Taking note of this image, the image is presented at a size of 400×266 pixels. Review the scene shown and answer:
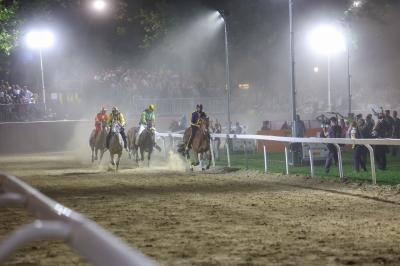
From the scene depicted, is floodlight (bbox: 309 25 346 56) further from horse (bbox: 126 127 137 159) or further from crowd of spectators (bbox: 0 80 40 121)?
horse (bbox: 126 127 137 159)

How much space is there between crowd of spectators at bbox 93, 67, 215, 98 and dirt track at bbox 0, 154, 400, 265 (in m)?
26.0

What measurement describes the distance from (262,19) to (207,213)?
41.0m

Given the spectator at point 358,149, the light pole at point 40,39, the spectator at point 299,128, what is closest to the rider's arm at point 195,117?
the spectator at point 299,128

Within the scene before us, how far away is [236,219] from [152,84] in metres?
35.8

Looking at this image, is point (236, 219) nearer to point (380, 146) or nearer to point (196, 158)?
point (380, 146)

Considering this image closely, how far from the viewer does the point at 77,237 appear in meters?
3.26

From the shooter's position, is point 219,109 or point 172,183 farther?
point 219,109

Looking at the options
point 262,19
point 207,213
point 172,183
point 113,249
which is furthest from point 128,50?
point 113,249

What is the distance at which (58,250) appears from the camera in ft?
27.2

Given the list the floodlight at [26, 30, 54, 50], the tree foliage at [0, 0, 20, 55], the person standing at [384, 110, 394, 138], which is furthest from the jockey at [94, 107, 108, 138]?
the floodlight at [26, 30, 54, 50]

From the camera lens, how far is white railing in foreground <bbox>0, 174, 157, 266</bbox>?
2742 millimetres

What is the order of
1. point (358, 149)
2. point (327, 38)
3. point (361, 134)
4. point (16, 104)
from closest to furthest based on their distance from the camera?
point (358, 149)
point (361, 134)
point (16, 104)
point (327, 38)

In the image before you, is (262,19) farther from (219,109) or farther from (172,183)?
(172,183)

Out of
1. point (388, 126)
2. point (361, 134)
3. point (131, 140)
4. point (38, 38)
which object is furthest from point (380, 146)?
point (38, 38)
